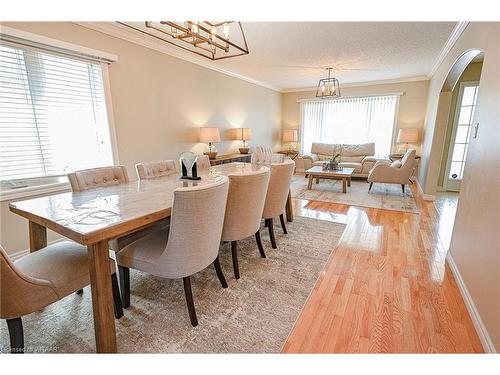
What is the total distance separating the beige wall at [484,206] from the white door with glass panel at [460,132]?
305cm

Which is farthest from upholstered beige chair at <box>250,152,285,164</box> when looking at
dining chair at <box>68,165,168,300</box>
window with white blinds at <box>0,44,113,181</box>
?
window with white blinds at <box>0,44,113,181</box>

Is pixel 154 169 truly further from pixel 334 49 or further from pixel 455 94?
pixel 455 94

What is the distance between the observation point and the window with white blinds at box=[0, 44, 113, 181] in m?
2.28

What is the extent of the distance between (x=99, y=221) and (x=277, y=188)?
5.24 ft

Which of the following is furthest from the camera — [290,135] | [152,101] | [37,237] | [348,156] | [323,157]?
[290,135]

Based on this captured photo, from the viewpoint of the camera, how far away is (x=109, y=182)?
2.21 m

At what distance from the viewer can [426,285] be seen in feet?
6.35

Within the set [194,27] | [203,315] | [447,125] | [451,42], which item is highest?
[451,42]

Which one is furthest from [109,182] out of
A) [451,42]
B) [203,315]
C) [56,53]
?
[451,42]

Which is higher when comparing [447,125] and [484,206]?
[447,125]

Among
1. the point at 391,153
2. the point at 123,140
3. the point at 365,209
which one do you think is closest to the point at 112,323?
the point at 123,140

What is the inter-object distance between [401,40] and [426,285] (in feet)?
10.5
